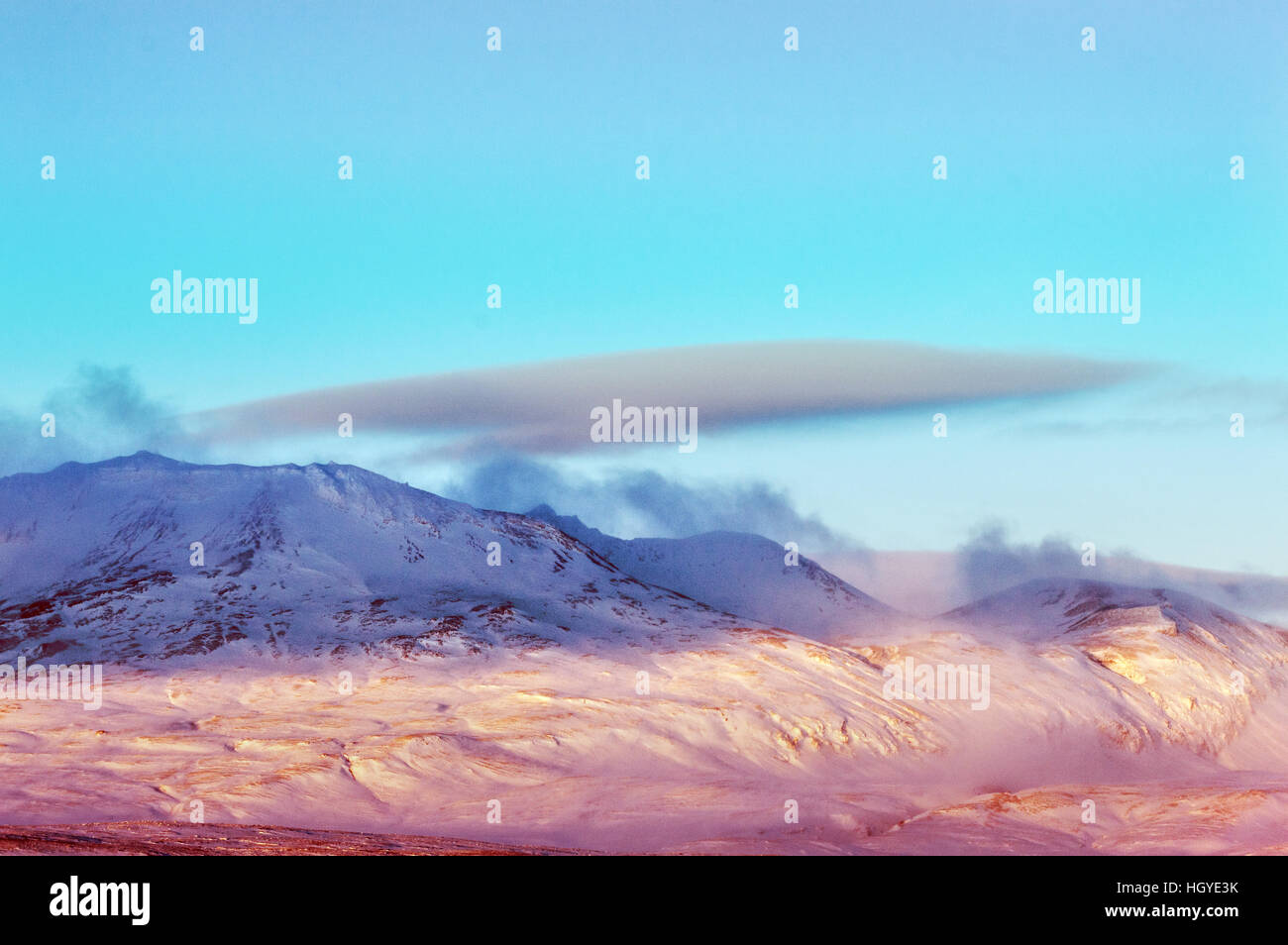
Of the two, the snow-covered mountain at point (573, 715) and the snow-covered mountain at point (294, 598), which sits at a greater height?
the snow-covered mountain at point (294, 598)

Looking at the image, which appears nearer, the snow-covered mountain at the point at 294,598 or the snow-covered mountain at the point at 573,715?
the snow-covered mountain at the point at 573,715

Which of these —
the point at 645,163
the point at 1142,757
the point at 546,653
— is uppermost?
the point at 645,163

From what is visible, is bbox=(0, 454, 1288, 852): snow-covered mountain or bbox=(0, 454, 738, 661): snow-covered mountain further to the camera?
bbox=(0, 454, 738, 661): snow-covered mountain

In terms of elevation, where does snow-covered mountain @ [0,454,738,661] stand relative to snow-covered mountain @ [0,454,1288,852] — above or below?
above

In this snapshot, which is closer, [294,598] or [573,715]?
[573,715]

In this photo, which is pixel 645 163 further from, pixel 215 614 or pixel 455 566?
pixel 455 566

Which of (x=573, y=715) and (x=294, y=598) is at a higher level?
(x=294, y=598)

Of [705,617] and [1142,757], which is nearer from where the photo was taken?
[1142,757]
